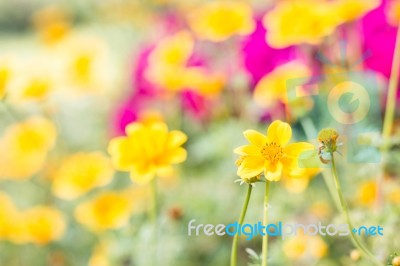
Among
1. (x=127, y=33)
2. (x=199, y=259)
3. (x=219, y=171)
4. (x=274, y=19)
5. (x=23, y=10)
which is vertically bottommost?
(x=199, y=259)

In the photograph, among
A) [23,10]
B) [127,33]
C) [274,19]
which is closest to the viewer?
[274,19]

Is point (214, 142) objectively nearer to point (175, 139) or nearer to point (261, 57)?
point (261, 57)

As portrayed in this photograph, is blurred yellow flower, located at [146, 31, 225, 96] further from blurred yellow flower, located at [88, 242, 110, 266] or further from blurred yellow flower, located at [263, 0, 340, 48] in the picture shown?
blurred yellow flower, located at [88, 242, 110, 266]

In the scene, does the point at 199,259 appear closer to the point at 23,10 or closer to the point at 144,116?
the point at 144,116

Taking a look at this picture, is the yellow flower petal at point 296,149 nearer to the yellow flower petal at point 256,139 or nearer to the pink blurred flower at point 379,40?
the yellow flower petal at point 256,139

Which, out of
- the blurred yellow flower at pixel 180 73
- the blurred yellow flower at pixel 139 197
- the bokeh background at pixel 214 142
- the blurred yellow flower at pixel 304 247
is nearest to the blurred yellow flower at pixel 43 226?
the bokeh background at pixel 214 142

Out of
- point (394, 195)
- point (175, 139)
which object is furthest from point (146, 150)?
point (394, 195)

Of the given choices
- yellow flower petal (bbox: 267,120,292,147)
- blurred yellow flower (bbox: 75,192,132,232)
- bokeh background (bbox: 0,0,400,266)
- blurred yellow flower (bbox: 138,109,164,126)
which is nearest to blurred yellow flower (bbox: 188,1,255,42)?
bokeh background (bbox: 0,0,400,266)

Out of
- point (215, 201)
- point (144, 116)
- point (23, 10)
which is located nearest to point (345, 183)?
point (215, 201)
